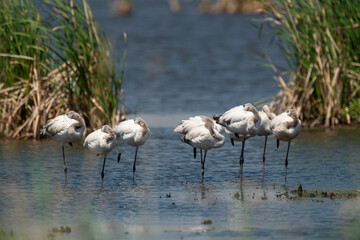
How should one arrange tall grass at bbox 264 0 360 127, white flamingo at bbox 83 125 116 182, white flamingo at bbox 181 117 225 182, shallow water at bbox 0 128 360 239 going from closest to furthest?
shallow water at bbox 0 128 360 239
white flamingo at bbox 83 125 116 182
white flamingo at bbox 181 117 225 182
tall grass at bbox 264 0 360 127

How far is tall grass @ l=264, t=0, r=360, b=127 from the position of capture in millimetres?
14531

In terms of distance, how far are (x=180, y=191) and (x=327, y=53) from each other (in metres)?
5.68

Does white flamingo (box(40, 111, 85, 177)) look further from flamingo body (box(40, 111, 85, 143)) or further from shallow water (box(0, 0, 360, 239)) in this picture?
shallow water (box(0, 0, 360, 239))

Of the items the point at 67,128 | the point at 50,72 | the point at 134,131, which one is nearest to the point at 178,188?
the point at 134,131

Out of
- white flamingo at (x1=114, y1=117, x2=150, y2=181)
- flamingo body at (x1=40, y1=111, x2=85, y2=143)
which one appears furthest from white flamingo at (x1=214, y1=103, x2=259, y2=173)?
flamingo body at (x1=40, y1=111, x2=85, y2=143)

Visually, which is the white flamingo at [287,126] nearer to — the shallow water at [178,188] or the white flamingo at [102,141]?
the shallow water at [178,188]

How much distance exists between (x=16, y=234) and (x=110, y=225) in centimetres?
99

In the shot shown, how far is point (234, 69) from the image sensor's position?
26.6 metres

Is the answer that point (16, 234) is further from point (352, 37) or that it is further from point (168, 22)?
point (168, 22)

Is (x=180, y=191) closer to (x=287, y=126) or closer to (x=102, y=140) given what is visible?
(x=102, y=140)

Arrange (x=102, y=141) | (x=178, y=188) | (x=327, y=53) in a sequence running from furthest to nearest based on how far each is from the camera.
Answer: (x=327, y=53) < (x=102, y=141) < (x=178, y=188)

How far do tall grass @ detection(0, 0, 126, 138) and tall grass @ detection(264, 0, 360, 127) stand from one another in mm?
3361

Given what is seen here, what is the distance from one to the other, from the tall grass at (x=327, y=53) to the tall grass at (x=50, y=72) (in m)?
3.36

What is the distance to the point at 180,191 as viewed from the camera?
33.0 ft
